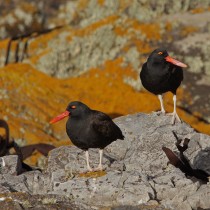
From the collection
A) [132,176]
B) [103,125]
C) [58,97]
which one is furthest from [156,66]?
[58,97]

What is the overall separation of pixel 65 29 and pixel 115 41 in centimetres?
471

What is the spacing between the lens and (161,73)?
59.0 ft

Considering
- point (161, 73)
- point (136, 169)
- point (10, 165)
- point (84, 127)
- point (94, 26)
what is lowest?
point (10, 165)

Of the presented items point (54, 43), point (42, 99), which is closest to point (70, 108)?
point (42, 99)

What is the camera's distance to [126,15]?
40750 millimetres

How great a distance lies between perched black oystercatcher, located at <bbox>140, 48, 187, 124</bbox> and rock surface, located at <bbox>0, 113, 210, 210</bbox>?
3.13 feet

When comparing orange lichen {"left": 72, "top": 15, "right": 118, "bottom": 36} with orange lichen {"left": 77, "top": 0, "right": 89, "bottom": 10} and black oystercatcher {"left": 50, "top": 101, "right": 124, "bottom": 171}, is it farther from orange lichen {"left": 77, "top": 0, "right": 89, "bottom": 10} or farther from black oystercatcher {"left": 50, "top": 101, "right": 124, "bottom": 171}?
black oystercatcher {"left": 50, "top": 101, "right": 124, "bottom": 171}

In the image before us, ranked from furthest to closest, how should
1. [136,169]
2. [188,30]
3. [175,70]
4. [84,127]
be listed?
[188,30]
[175,70]
[136,169]
[84,127]

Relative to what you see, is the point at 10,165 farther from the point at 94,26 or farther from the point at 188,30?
the point at 94,26

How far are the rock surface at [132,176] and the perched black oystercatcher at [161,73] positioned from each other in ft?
3.13

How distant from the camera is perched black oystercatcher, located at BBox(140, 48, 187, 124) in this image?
17.9m

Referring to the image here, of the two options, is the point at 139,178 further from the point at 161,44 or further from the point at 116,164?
the point at 161,44

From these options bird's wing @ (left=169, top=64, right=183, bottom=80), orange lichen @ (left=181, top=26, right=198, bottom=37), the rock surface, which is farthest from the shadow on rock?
orange lichen @ (left=181, top=26, right=198, bottom=37)

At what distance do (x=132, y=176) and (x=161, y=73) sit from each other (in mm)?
4502
